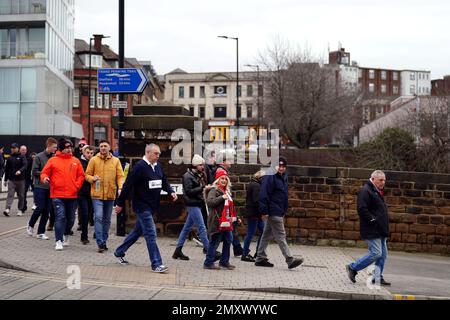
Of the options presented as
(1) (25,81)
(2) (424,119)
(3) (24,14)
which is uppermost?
(3) (24,14)

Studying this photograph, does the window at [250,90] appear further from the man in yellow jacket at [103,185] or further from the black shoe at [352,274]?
the black shoe at [352,274]

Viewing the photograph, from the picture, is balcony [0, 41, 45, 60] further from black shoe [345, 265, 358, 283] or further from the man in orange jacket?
black shoe [345, 265, 358, 283]

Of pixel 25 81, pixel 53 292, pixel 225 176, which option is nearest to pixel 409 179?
pixel 225 176

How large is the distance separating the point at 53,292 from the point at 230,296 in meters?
2.29

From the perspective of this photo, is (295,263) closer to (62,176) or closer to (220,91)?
(62,176)

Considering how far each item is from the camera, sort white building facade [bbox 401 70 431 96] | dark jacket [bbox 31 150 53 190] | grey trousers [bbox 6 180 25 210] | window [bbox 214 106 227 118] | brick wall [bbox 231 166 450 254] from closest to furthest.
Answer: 1. dark jacket [bbox 31 150 53 190]
2. brick wall [bbox 231 166 450 254]
3. grey trousers [bbox 6 180 25 210]
4. window [bbox 214 106 227 118]
5. white building facade [bbox 401 70 431 96]

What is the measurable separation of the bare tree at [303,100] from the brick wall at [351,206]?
3250 centimetres

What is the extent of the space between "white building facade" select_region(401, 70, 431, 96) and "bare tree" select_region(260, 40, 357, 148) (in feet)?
274

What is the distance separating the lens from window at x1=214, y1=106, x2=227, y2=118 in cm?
10162

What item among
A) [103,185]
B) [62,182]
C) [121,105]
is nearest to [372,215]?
[103,185]

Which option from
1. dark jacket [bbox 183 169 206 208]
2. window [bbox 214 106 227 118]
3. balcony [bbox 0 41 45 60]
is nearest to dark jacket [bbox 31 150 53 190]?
Answer: dark jacket [bbox 183 169 206 208]

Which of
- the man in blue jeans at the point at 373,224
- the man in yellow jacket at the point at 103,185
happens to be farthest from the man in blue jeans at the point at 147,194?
the man in blue jeans at the point at 373,224

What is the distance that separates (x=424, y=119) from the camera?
28938 mm
